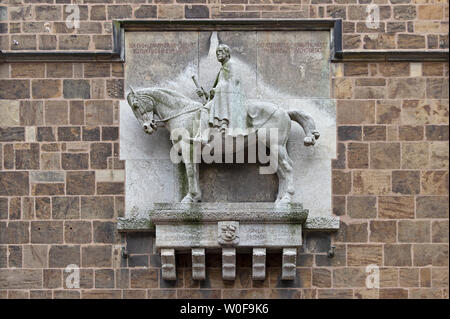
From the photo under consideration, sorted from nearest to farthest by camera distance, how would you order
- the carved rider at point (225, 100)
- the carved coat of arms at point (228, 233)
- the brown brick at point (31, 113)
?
the carved coat of arms at point (228, 233) < the carved rider at point (225, 100) < the brown brick at point (31, 113)

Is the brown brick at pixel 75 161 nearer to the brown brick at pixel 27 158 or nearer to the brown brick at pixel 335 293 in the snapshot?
the brown brick at pixel 27 158

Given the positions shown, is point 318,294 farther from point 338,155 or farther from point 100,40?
point 100,40

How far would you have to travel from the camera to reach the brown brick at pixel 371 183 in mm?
12102

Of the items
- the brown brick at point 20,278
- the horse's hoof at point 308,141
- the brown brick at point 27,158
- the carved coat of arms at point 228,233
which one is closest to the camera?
the carved coat of arms at point 228,233

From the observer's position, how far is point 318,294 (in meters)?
12.0

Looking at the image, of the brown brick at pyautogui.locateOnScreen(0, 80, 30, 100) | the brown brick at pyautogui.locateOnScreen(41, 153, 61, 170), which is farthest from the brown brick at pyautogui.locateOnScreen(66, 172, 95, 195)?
the brown brick at pyautogui.locateOnScreen(0, 80, 30, 100)

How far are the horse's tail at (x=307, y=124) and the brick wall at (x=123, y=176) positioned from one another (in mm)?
478

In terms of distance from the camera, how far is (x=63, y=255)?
11961 mm

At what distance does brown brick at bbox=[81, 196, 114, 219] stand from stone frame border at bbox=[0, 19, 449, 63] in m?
1.76

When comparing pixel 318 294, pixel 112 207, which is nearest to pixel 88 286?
pixel 112 207

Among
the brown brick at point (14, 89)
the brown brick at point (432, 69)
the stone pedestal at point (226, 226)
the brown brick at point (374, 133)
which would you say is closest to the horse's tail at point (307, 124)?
the brown brick at point (374, 133)

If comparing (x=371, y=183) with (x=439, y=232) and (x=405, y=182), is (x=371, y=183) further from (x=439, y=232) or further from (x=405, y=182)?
(x=439, y=232)

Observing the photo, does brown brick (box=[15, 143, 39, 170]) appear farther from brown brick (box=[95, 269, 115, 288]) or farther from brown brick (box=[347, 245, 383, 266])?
brown brick (box=[347, 245, 383, 266])

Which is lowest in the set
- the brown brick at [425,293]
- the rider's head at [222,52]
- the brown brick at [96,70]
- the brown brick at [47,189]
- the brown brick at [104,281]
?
the brown brick at [425,293]
